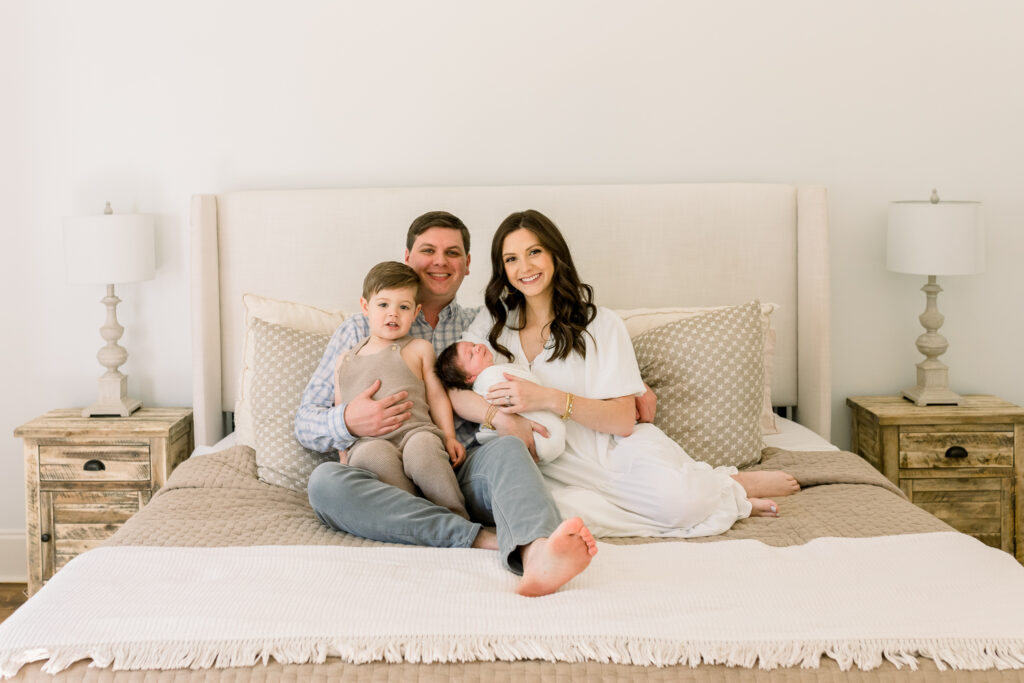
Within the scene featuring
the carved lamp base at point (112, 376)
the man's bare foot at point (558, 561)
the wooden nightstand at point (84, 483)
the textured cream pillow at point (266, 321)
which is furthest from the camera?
the carved lamp base at point (112, 376)

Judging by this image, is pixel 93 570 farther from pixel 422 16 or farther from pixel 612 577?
pixel 422 16

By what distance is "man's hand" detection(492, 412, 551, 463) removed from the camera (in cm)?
208

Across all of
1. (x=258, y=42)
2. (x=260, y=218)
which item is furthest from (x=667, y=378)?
(x=258, y=42)

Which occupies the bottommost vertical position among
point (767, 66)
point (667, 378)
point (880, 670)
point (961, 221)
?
point (880, 670)

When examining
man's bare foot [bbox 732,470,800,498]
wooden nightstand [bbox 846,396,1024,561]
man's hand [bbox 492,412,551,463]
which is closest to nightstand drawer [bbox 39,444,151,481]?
man's hand [bbox 492,412,551,463]

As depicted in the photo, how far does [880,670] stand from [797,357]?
1.63 m

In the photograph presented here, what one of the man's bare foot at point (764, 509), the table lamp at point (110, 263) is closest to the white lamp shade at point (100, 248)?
the table lamp at point (110, 263)

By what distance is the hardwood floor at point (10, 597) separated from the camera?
2.81 metres

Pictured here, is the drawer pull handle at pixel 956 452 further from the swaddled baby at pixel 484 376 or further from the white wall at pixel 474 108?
the swaddled baby at pixel 484 376

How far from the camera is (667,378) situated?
92.1 inches

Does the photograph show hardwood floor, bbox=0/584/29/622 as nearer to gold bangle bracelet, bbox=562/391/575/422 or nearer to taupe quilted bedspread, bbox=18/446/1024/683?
taupe quilted bedspread, bbox=18/446/1024/683

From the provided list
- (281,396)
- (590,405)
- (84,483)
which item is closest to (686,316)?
(590,405)

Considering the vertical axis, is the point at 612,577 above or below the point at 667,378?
below

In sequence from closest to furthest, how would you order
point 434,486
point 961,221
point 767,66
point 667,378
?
point 434,486
point 667,378
point 961,221
point 767,66
